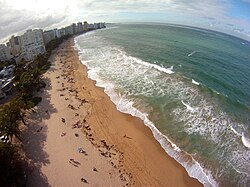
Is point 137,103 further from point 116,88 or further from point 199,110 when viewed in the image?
point 199,110

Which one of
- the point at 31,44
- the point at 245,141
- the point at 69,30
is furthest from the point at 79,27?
the point at 245,141

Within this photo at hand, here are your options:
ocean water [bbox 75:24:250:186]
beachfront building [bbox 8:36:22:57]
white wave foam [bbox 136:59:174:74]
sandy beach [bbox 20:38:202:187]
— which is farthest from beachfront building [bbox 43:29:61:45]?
sandy beach [bbox 20:38:202:187]

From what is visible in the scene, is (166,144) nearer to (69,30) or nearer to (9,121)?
(9,121)

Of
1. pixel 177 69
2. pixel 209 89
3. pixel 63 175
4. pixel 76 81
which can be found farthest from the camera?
pixel 177 69

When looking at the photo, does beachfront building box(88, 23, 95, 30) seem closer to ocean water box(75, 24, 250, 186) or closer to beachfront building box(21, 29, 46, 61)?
beachfront building box(21, 29, 46, 61)

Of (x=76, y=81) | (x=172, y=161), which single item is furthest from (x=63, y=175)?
(x=76, y=81)
